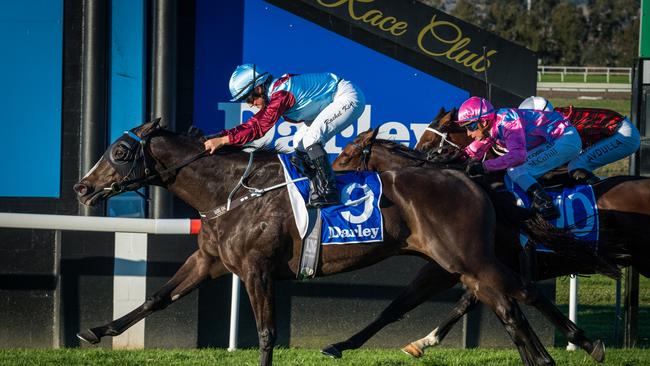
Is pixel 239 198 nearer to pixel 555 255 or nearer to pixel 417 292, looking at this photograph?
pixel 417 292

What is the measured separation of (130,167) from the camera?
617cm

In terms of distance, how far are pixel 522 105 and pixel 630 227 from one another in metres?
1.24

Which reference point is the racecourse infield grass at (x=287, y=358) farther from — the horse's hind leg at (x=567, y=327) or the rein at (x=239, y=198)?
the rein at (x=239, y=198)

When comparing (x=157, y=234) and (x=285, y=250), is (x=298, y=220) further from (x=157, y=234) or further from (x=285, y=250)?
(x=157, y=234)

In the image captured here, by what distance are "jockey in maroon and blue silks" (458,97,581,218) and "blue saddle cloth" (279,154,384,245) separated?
34.1 inches

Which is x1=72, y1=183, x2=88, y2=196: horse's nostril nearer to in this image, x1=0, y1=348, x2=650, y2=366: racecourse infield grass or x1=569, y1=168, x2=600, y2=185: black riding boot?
x1=0, y1=348, x2=650, y2=366: racecourse infield grass

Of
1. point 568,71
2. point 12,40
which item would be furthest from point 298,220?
point 568,71

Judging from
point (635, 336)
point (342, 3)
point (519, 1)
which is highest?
point (519, 1)

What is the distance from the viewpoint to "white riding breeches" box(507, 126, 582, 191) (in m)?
6.89

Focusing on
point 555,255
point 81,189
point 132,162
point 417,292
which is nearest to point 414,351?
point 417,292

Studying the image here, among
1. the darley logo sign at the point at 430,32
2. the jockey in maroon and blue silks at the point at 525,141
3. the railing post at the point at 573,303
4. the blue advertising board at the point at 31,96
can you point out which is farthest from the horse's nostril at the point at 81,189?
the railing post at the point at 573,303

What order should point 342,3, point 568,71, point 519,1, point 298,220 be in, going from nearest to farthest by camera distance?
point 298,220 < point 342,3 < point 568,71 < point 519,1

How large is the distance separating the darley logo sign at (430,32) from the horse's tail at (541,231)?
1.93 meters

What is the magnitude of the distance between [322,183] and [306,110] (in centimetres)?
61
